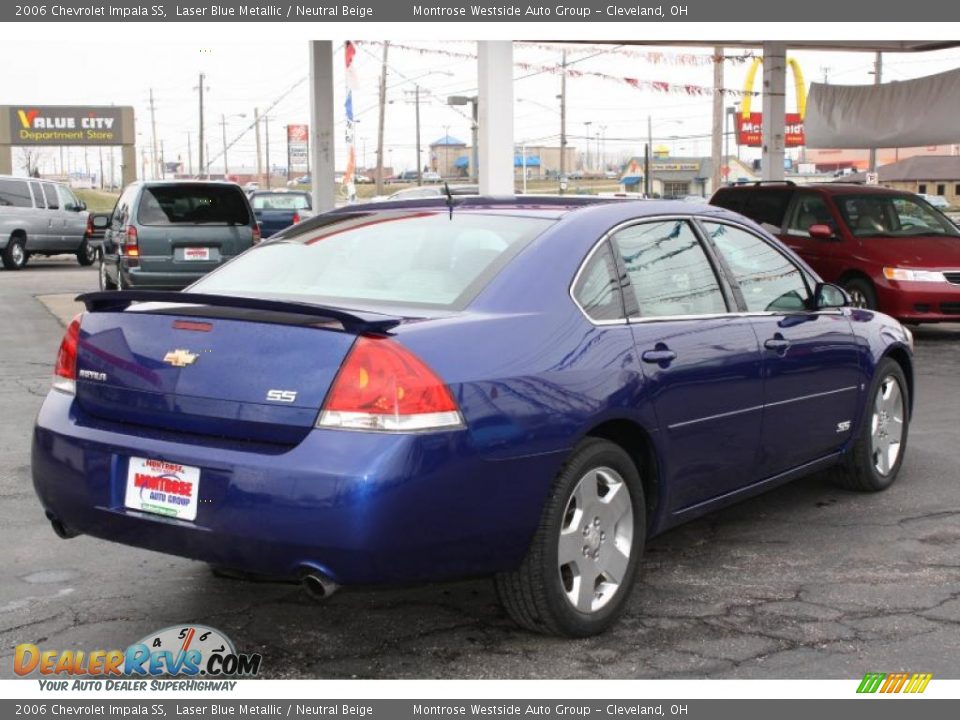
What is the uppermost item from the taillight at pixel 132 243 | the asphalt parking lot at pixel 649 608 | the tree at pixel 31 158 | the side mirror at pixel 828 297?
the tree at pixel 31 158

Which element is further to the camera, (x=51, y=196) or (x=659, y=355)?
(x=51, y=196)

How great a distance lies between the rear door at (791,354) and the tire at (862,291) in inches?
301

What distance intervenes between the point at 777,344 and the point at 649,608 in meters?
1.41

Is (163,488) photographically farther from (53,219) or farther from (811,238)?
(53,219)

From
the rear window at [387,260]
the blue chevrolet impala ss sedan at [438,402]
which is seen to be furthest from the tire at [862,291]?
the rear window at [387,260]

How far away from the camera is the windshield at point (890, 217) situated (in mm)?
14078

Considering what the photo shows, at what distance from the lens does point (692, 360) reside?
16.0ft

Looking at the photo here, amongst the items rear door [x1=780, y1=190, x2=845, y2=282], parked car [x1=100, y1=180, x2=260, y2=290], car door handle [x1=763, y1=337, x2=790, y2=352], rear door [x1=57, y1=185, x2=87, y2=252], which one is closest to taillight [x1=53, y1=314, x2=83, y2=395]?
car door handle [x1=763, y1=337, x2=790, y2=352]

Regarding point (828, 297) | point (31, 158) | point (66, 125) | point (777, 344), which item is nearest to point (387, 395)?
point (777, 344)

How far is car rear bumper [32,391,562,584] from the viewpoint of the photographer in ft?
12.1

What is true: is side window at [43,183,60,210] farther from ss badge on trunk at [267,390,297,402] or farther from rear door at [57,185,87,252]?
ss badge on trunk at [267,390,297,402]

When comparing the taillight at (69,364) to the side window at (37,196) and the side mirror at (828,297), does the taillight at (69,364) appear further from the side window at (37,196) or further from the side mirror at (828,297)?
the side window at (37,196)
